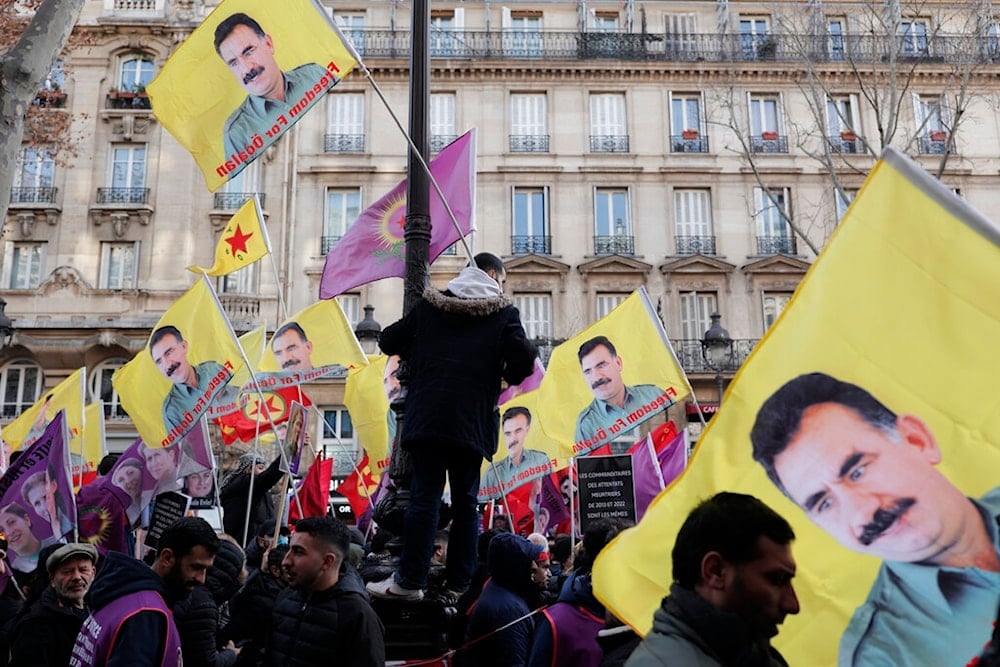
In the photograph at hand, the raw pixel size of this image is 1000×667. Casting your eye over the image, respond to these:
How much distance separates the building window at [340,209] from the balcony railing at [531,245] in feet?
15.3

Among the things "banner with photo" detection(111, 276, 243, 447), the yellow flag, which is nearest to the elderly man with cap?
"banner with photo" detection(111, 276, 243, 447)

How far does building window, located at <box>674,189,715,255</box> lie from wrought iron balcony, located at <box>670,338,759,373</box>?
2.70m

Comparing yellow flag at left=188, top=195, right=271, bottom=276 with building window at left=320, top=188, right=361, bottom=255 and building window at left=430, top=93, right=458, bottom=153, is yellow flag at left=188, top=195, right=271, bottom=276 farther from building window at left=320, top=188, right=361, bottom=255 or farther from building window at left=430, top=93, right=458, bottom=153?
building window at left=430, top=93, right=458, bottom=153

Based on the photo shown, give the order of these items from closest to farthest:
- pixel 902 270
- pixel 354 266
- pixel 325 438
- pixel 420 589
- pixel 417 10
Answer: pixel 902 270
pixel 420 589
pixel 417 10
pixel 354 266
pixel 325 438

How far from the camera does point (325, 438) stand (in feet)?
86.7

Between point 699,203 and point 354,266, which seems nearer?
point 354,266

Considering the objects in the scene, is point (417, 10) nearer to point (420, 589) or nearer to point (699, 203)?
point (420, 589)

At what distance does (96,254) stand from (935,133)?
81.7ft

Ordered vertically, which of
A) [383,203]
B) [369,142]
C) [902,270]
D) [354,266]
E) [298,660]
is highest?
[369,142]

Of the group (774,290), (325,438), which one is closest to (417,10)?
(325,438)

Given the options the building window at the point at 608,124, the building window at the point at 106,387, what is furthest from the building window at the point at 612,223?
the building window at the point at 106,387

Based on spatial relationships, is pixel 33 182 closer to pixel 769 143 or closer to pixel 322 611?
pixel 769 143

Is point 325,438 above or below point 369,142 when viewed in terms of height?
below

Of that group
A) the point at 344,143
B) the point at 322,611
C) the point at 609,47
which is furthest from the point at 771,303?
the point at 322,611
